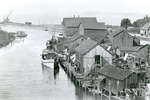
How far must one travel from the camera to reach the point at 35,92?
11328 millimetres

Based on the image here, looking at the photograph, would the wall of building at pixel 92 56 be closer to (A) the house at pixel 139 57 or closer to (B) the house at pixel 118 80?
(A) the house at pixel 139 57

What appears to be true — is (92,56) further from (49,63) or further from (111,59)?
(49,63)

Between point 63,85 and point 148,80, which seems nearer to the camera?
point 148,80

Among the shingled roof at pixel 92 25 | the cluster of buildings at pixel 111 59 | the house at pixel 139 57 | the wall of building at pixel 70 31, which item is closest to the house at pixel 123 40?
the cluster of buildings at pixel 111 59

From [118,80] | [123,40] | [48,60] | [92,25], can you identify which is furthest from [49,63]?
[118,80]

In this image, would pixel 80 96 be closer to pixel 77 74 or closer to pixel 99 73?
pixel 99 73

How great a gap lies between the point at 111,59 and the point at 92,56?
706 mm

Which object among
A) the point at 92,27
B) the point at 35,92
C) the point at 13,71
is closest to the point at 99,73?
the point at 35,92

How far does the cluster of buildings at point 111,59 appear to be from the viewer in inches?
424

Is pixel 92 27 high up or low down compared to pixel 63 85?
up

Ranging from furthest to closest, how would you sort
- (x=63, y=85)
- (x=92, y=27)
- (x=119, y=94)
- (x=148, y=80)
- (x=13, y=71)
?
(x=92, y=27), (x=13, y=71), (x=63, y=85), (x=148, y=80), (x=119, y=94)

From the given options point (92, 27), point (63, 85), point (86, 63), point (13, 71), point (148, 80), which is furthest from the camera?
point (92, 27)

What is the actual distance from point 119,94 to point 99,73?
5.36ft

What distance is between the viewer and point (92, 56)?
13.6 m
